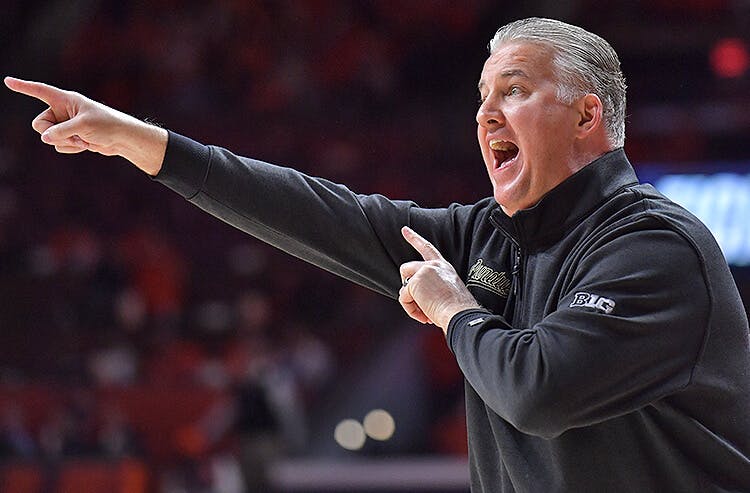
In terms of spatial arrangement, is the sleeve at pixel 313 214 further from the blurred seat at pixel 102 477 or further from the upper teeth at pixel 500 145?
the blurred seat at pixel 102 477

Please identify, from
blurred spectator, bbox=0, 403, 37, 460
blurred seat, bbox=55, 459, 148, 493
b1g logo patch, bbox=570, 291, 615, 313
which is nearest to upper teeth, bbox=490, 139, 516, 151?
b1g logo patch, bbox=570, 291, 615, 313

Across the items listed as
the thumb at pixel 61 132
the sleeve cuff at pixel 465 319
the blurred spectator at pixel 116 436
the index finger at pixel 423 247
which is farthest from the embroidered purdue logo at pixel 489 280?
the blurred spectator at pixel 116 436

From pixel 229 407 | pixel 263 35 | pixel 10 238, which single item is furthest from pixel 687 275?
pixel 263 35

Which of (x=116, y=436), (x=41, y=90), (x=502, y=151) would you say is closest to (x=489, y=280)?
(x=502, y=151)

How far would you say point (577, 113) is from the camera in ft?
7.93

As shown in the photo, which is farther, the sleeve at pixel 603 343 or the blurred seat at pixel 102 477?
the blurred seat at pixel 102 477

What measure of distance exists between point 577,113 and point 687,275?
46 centimetres

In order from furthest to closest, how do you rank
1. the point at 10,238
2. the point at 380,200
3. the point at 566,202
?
the point at 10,238 → the point at 380,200 → the point at 566,202

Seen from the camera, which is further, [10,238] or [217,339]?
[10,238]

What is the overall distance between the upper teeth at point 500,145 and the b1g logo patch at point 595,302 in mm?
477

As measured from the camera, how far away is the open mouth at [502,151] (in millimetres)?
2473

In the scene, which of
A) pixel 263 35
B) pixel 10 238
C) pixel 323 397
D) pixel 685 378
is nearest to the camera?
pixel 685 378

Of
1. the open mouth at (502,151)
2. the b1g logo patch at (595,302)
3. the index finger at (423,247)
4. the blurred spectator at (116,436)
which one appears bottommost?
the blurred spectator at (116,436)

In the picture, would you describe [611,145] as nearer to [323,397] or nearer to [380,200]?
[380,200]
